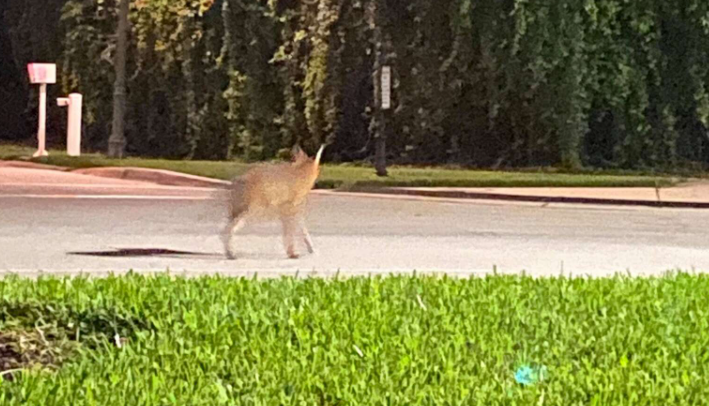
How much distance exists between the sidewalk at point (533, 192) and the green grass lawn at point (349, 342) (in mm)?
10920

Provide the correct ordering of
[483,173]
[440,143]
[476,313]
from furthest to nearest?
1. [440,143]
2. [483,173]
3. [476,313]

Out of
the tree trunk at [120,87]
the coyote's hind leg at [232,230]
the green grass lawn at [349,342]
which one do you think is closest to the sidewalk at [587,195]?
the tree trunk at [120,87]

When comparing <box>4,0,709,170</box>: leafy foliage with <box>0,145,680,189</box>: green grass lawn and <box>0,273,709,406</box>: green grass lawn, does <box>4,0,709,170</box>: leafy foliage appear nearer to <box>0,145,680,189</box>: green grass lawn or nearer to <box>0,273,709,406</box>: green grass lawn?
<box>0,145,680,189</box>: green grass lawn

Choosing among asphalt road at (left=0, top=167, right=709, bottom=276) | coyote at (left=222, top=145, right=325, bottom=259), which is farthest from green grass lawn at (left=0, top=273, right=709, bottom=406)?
asphalt road at (left=0, top=167, right=709, bottom=276)

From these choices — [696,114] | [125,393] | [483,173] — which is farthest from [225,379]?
[696,114]

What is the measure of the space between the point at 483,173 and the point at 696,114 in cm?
445

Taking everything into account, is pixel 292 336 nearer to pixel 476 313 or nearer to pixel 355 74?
pixel 476 313

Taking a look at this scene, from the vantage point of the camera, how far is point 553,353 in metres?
5.75

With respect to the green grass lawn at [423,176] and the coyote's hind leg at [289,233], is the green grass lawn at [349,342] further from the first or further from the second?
the green grass lawn at [423,176]

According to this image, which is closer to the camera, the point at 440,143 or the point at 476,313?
the point at 476,313

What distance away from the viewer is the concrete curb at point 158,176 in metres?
20.6

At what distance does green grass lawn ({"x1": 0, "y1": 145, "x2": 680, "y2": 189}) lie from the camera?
69.7 feet

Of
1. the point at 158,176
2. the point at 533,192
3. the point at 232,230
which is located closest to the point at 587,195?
the point at 533,192

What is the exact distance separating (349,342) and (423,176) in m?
17.0
